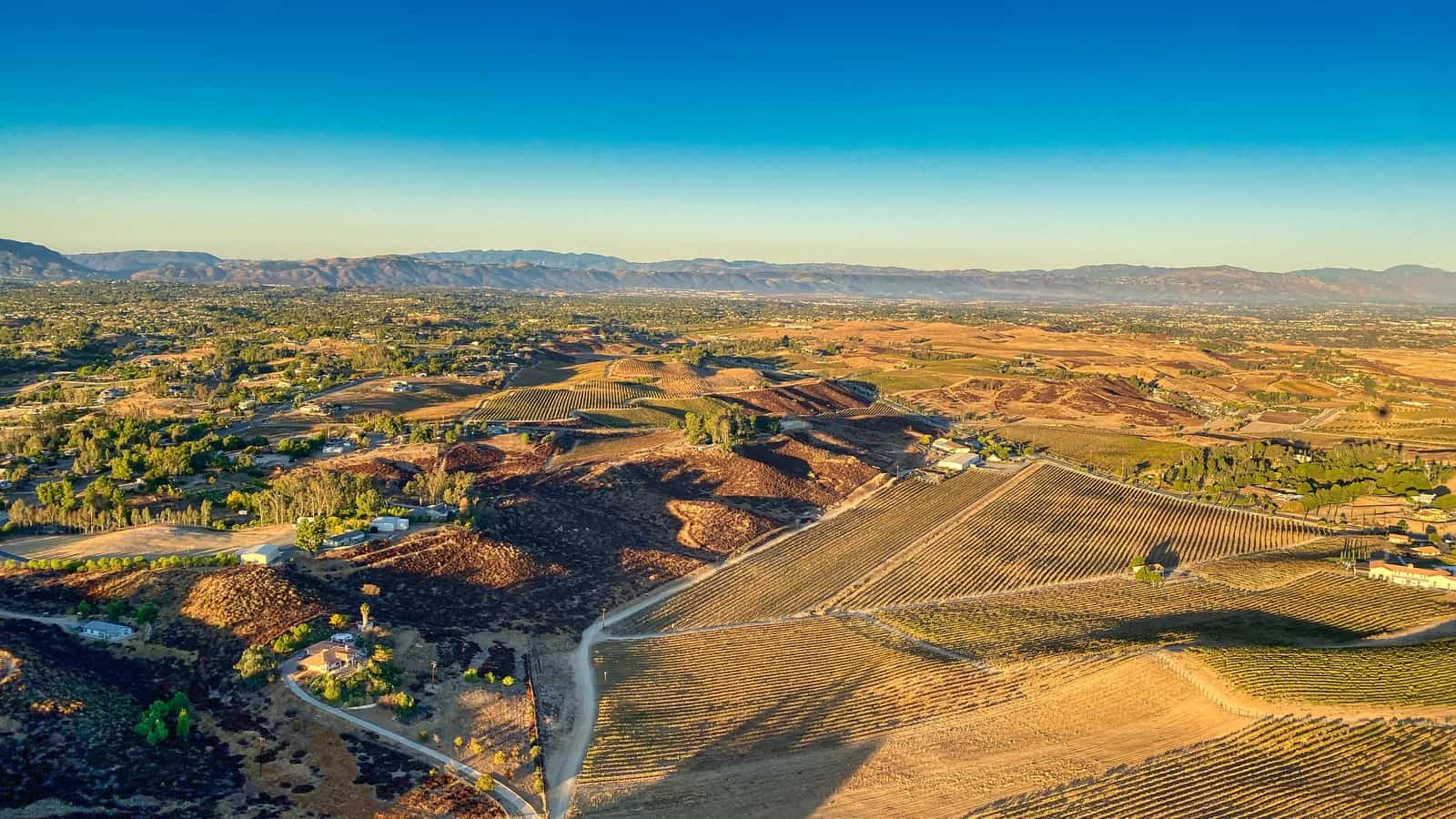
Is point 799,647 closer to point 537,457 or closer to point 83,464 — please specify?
point 537,457

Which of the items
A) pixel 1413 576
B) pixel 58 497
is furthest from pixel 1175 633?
pixel 58 497

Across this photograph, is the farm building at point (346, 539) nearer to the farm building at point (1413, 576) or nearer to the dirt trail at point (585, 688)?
the dirt trail at point (585, 688)

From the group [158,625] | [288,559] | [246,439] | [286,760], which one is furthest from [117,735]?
[246,439]

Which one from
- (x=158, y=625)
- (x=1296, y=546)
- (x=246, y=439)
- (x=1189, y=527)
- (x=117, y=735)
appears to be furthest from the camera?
(x=246, y=439)

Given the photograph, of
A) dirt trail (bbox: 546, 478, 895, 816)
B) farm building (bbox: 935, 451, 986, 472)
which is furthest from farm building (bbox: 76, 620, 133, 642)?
farm building (bbox: 935, 451, 986, 472)

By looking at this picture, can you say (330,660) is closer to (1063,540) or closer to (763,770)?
(763,770)

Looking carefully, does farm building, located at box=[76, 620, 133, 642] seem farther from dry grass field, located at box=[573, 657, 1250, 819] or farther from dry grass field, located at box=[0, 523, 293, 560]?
dry grass field, located at box=[573, 657, 1250, 819]

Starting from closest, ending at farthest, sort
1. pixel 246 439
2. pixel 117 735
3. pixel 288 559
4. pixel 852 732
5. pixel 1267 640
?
pixel 117 735, pixel 852 732, pixel 1267 640, pixel 288 559, pixel 246 439
